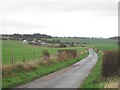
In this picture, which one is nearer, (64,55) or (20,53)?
(64,55)

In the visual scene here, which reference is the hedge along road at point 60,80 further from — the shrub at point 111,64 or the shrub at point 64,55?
the shrub at point 64,55

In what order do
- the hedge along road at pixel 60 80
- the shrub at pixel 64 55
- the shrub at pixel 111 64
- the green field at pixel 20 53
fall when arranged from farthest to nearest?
the shrub at pixel 64 55 → the green field at pixel 20 53 → the shrub at pixel 111 64 → the hedge along road at pixel 60 80

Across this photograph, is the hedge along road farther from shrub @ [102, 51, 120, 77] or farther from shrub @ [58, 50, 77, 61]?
shrub @ [58, 50, 77, 61]

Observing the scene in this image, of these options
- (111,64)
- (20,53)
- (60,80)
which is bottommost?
(20,53)

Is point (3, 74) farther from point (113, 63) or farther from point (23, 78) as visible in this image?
point (113, 63)

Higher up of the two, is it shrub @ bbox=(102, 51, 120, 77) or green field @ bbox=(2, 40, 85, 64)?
shrub @ bbox=(102, 51, 120, 77)

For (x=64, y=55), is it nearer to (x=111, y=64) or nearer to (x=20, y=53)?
(x=20, y=53)

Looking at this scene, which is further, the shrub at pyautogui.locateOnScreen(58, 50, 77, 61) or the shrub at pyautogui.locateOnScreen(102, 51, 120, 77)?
the shrub at pyautogui.locateOnScreen(58, 50, 77, 61)

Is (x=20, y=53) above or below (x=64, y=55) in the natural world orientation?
below

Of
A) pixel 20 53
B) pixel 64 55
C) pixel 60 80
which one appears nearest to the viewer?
pixel 60 80

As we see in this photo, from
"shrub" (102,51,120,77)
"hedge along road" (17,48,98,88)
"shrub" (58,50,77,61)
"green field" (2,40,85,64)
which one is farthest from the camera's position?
"shrub" (58,50,77,61)

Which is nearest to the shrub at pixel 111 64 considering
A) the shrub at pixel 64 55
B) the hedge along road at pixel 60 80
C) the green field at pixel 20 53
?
the hedge along road at pixel 60 80

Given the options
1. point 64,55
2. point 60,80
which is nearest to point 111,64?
point 60,80

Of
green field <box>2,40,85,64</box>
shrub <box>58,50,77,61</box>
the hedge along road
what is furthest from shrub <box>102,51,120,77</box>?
shrub <box>58,50,77,61</box>
